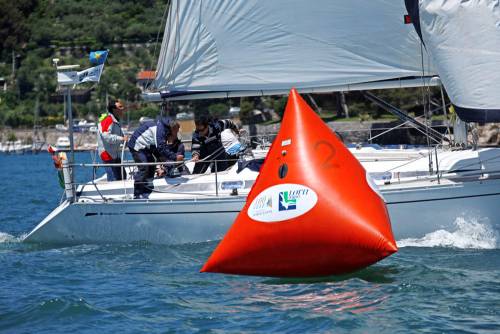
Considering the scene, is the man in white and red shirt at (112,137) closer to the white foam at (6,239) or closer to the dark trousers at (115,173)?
the dark trousers at (115,173)

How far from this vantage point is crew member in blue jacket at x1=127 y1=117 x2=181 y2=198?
13.0 metres

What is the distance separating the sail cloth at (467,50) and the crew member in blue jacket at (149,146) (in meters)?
3.77

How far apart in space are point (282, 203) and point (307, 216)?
1.00 ft

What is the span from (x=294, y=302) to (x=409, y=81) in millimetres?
5136

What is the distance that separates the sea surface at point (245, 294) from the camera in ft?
27.5

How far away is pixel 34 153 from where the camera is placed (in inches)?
3334

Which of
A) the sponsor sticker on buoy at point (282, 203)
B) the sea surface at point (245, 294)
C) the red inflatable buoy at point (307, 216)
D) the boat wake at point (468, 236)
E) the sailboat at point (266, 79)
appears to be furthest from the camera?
the sailboat at point (266, 79)

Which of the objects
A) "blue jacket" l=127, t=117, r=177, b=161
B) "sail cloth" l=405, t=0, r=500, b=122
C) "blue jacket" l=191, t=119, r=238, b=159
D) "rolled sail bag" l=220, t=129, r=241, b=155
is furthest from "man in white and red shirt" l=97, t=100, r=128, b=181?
"sail cloth" l=405, t=0, r=500, b=122

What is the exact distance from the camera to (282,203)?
29.8 feet

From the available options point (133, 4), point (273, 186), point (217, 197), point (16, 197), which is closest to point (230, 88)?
point (217, 197)

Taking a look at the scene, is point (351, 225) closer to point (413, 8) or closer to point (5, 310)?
point (5, 310)

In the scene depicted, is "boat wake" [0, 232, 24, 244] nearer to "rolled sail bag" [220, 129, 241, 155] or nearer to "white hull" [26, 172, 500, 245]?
"white hull" [26, 172, 500, 245]

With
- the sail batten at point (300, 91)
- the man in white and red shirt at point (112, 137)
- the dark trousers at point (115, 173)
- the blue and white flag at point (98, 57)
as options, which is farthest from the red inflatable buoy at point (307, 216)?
the blue and white flag at point (98, 57)

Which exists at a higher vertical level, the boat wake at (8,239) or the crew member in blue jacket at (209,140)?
the crew member in blue jacket at (209,140)
